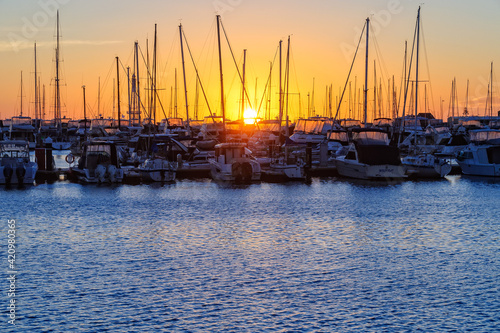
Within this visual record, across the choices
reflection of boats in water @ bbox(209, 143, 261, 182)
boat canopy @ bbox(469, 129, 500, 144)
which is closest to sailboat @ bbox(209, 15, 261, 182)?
reflection of boats in water @ bbox(209, 143, 261, 182)

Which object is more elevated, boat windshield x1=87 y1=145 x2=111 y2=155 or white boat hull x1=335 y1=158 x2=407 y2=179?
boat windshield x1=87 y1=145 x2=111 y2=155

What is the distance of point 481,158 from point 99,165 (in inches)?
1284

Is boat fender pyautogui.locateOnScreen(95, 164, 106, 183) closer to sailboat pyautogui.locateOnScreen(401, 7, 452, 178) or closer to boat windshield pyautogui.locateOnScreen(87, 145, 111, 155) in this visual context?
boat windshield pyautogui.locateOnScreen(87, 145, 111, 155)

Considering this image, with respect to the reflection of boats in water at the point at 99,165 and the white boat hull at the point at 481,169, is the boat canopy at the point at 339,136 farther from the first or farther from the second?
the reflection of boats in water at the point at 99,165

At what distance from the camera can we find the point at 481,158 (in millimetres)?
61719

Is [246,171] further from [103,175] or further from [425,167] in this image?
[425,167]

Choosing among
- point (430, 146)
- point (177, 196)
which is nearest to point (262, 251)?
point (177, 196)

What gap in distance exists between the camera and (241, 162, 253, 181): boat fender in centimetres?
5600

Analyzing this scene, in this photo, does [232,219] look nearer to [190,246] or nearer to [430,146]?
[190,246]

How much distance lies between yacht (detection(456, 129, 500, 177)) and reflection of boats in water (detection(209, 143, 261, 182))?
19.6 m

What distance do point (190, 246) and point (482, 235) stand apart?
45.6 ft

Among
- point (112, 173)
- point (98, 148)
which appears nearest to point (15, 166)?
point (98, 148)

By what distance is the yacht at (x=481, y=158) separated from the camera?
6109 cm

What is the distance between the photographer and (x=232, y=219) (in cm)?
3847
